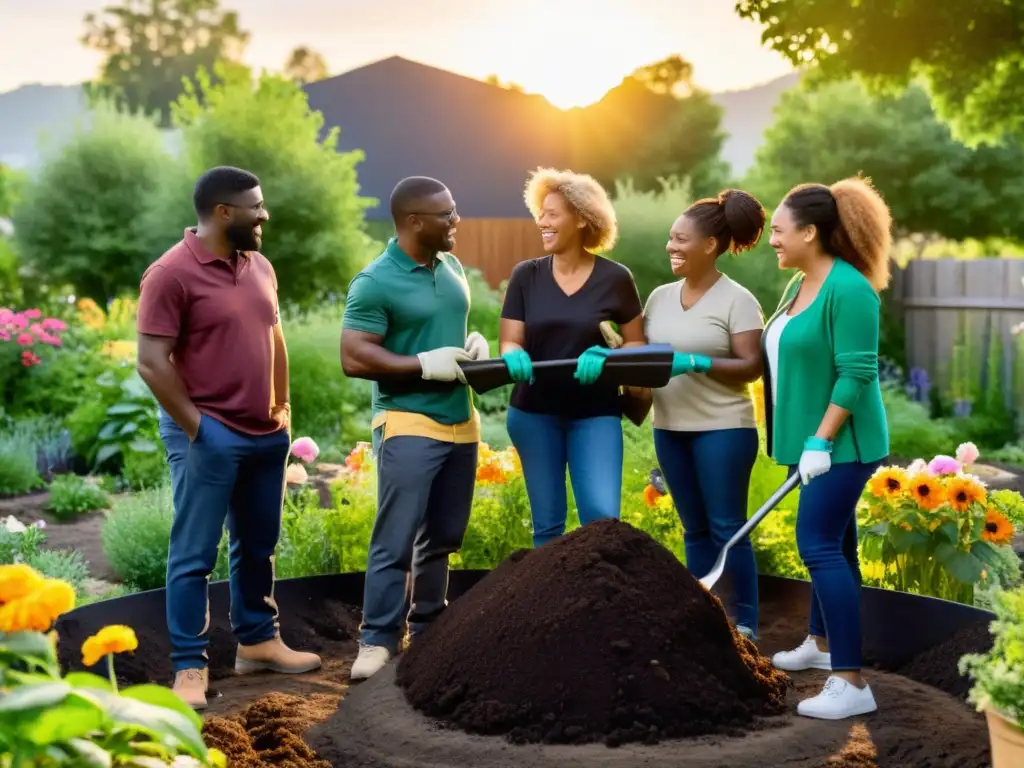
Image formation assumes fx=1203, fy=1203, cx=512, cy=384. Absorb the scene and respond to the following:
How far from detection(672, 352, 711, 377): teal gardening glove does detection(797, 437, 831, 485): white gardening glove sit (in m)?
0.56

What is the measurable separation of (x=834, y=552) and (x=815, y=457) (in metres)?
0.33

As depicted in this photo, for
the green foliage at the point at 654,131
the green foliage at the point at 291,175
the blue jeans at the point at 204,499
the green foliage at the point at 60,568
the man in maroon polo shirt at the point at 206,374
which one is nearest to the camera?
the man in maroon polo shirt at the point at 206,374

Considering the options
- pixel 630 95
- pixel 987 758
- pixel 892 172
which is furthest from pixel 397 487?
pixel 630 95

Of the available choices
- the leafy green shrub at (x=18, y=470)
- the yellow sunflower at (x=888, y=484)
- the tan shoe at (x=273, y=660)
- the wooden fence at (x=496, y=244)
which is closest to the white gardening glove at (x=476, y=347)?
the tan shoe at (x=273, y=660)

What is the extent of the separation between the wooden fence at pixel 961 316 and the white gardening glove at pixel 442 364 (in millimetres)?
8277

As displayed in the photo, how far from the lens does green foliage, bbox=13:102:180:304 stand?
16.5 meters

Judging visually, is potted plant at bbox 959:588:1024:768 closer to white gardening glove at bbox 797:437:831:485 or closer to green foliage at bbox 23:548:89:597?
white gardening glove at bbox 797:437:831:485

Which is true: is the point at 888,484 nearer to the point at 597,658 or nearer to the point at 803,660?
the point at 803,660

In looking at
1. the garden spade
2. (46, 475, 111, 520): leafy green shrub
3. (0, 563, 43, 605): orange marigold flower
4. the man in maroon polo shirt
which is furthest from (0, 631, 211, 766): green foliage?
(46, 475, 111, 520): leafy green shrub

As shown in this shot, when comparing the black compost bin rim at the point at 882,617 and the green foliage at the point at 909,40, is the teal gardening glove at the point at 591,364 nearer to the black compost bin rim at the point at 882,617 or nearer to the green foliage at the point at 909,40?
the black compost bin rim at the point at 882,617

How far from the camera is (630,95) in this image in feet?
98.4

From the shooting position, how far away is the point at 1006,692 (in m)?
2.73

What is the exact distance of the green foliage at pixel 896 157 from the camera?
20953 mm

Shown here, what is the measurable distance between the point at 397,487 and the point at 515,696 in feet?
2.91
